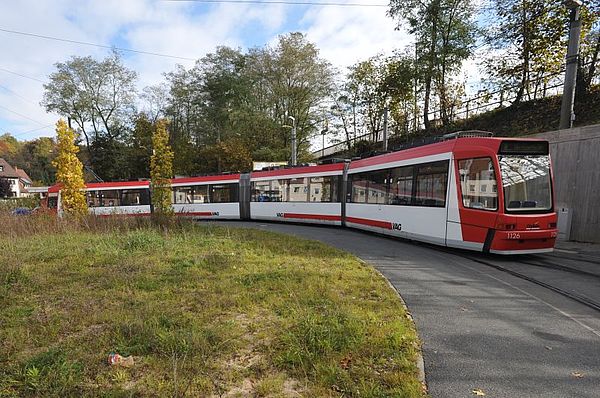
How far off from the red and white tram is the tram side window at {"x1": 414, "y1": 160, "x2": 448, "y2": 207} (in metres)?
0.03

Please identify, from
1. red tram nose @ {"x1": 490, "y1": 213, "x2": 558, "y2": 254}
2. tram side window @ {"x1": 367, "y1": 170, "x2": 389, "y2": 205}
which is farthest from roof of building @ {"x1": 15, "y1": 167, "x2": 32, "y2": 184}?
red tram nose @ {"x1": 490, "y1": 213, "x2": 558, "y2": 254}

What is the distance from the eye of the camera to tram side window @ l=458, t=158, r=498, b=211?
8.71 meters

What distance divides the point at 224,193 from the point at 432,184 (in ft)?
48.7

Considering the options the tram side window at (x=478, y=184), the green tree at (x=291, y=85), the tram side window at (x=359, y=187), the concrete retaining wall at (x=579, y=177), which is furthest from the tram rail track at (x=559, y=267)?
the green tree at (x=291, y=85)

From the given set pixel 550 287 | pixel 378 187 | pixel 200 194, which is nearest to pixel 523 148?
pixel 550 287

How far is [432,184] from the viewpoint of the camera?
10.5m

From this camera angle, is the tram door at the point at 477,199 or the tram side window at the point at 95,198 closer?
the tram door at the point at 477,199

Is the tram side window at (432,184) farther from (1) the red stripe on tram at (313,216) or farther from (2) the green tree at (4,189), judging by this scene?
(2) the green tree at (4,189)

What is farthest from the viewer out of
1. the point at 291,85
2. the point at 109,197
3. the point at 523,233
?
the point at 291,85

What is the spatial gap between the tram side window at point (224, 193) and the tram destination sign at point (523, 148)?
16259 mm

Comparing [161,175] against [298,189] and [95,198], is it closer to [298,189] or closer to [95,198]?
[298,189]

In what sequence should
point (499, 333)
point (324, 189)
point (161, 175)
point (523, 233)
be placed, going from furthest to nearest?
point (324, 189)
point (161, 175)
point (523, 233)
point (499, 333)

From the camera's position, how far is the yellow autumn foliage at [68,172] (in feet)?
51.8

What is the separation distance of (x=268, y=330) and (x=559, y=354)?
11.1ft
